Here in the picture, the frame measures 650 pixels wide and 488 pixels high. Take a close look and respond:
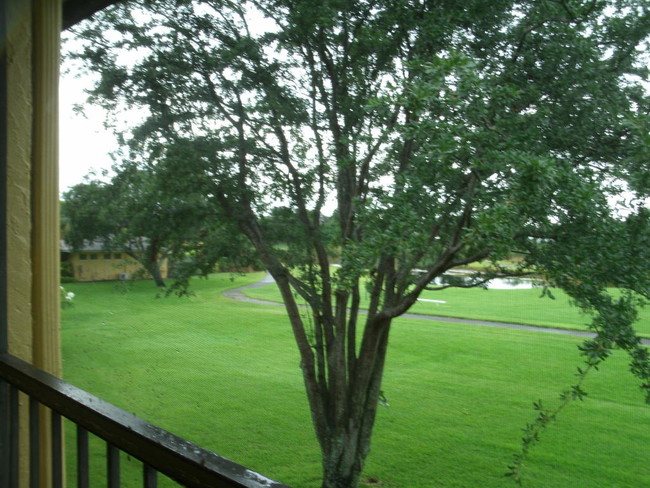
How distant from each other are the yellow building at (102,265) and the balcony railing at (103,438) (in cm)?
225

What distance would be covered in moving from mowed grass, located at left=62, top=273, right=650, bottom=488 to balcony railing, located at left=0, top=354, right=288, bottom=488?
2419mm

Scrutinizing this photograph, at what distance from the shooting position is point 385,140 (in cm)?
306

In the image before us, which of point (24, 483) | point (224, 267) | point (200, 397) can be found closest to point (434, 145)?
point (24, 483)

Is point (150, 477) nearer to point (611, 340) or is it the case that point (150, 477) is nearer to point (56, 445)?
point (56, 445)

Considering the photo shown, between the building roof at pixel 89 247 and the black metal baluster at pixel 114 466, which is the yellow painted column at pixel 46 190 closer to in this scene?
the black metal baluster at pixel 114 466

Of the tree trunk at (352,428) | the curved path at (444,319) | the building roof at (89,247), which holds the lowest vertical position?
the tree trunk at (352,428)

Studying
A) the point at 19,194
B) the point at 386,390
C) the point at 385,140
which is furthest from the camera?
the point at 386,390

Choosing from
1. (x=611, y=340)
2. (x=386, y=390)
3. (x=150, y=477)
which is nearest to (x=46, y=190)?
(x=150, y=477)

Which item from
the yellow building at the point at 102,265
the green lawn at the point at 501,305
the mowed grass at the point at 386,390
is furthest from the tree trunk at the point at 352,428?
the yellow building at the point at 102,265

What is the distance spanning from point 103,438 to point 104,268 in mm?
2919

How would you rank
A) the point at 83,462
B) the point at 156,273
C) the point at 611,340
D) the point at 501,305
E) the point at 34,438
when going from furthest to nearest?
the point at 501,305
the point at 156,273
the point at 611,340
the point at 34,438
the point at 83,462

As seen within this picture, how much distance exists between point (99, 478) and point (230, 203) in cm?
162

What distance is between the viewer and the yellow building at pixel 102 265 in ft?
11.0

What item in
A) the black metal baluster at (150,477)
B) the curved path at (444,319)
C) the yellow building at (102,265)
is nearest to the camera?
the black metal baluster at (150,477)
